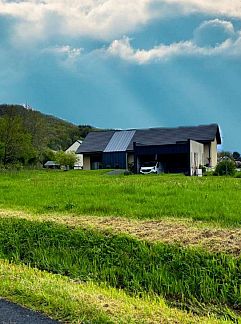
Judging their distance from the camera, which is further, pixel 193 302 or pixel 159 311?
pixel 193 302

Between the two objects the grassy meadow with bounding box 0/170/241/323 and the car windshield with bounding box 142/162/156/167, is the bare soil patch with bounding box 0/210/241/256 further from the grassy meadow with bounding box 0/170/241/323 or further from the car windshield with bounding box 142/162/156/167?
the car windshield with bounding box 142/162/156/167

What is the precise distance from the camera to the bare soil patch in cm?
636

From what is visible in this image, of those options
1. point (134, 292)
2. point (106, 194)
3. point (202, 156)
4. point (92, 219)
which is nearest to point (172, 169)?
point (202, 156)

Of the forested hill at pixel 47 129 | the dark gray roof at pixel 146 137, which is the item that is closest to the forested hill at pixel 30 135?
the forested hill at pixel 47 129

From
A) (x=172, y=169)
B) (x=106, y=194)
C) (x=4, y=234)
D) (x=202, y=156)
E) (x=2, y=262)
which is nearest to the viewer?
(x=2, y=262)

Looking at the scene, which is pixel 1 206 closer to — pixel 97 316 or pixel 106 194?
pixel 106 194

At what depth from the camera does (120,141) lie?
5372cm

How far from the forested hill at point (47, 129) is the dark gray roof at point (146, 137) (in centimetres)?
1102

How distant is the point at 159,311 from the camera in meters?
4.08

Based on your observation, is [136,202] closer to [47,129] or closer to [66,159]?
[66,159]

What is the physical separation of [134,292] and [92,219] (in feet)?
11.5

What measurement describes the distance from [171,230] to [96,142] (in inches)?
1901

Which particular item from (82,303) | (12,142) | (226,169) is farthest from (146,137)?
(82,303)

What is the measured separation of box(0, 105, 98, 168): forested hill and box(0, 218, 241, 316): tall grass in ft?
128
